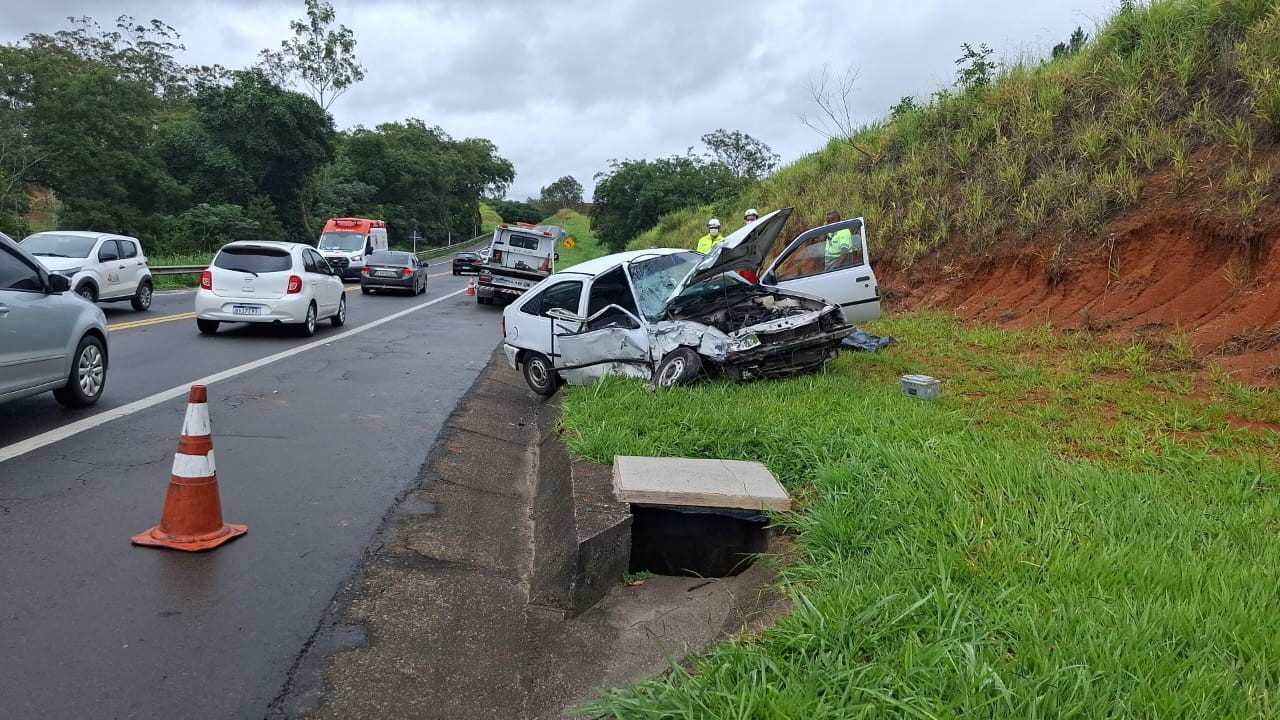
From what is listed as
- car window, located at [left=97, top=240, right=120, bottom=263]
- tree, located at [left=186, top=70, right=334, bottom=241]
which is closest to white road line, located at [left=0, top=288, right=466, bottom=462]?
car window, located at [left=97, top=240, right=120, bottom=263]

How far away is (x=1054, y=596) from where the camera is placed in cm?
325

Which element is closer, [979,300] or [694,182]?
[979,300]

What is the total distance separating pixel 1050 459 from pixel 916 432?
95 cm

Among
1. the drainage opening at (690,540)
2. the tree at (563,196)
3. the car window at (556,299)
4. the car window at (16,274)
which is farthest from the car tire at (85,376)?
the tree at (563,196)

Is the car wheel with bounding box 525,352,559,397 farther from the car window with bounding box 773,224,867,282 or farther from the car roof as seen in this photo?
the car window with bounding box 773,224,867,282

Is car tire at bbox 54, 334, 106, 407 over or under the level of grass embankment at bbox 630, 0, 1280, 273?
under

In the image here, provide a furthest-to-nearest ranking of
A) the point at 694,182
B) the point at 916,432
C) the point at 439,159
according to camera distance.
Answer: the point at 439,159, the point at 694,182, the point at 916,432

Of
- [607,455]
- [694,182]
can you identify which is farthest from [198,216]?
[607,455]

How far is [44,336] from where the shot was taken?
7004 mm

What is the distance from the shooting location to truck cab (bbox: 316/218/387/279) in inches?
1320

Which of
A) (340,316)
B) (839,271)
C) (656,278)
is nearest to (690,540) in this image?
(656,278)

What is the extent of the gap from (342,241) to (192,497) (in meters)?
32.5

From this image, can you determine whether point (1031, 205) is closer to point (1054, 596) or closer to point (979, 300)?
point (979, 300)

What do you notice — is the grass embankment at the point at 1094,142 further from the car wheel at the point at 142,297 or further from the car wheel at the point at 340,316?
the car wheel at the point at 142,297
